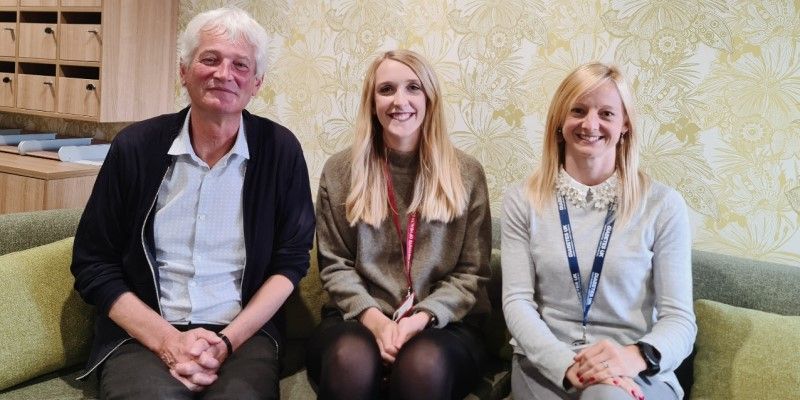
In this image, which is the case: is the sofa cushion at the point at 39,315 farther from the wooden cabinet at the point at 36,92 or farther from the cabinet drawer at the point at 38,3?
the cabinet drawer at the point at 38,3

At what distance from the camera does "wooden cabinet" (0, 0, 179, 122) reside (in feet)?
10.5

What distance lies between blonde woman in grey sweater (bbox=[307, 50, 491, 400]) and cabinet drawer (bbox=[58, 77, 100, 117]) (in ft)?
5.25

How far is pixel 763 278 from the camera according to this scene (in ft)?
6.54

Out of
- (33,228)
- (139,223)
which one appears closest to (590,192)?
(139,223)

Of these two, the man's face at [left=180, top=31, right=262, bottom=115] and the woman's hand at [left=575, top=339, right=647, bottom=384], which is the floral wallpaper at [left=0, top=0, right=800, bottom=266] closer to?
the woman's hand at [left=575, top=339, right=647, bottom=384]

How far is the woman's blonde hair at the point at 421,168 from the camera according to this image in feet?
6.73

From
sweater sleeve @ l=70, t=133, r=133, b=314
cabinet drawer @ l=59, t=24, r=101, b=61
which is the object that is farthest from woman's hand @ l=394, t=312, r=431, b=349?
cabinet drawer @ l=59, t=24, r=101, b=61

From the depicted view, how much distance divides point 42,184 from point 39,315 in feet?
4.21

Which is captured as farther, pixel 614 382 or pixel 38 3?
pixel 38 3

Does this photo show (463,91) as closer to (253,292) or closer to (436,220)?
(436,220)

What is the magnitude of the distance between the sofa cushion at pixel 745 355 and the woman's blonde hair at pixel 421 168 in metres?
0.75

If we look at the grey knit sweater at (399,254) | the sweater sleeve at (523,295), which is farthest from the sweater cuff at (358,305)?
the sweater sleeve at (523,295)

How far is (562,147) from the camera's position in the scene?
197cm

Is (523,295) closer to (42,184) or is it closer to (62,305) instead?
(62,305)
